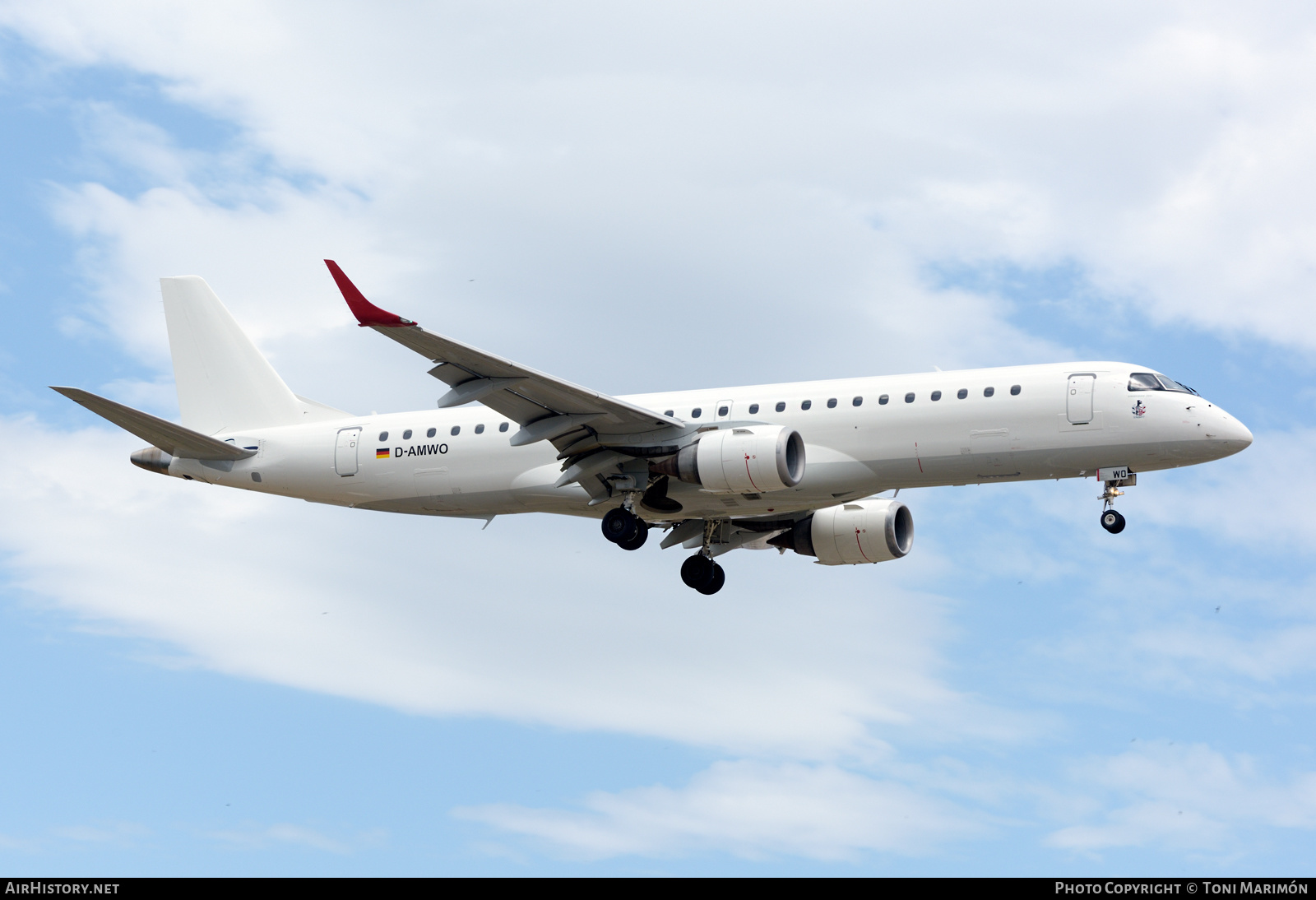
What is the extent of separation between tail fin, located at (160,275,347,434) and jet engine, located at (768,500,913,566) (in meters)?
13.1

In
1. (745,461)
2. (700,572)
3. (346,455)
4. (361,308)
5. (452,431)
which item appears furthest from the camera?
(700,572)

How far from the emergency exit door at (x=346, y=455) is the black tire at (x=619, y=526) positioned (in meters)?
7.11

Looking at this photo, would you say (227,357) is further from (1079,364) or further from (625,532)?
(1079,364)

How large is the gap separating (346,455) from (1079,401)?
18.1m

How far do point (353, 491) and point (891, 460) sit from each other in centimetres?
1397

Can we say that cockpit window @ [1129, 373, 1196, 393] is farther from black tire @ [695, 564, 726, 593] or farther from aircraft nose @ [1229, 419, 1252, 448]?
black tire @ [695, 564, 726, 593]

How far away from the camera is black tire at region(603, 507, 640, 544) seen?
3538 cm

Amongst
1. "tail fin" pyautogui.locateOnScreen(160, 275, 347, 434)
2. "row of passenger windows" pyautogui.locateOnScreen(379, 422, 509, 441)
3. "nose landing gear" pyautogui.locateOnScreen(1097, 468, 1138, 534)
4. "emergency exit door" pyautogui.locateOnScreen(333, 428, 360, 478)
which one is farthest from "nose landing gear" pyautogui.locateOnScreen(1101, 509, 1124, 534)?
"tail fin" pyautogui.locateOnScreen(160, 275, 347, 434)

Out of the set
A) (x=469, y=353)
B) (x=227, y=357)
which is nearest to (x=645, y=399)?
(x=469, y=353)

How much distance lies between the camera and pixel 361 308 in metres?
29.6

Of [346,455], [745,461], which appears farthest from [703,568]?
[346,455]

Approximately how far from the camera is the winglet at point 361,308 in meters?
29.5

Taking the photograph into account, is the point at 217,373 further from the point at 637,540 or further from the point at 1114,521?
the point at 1114,521
